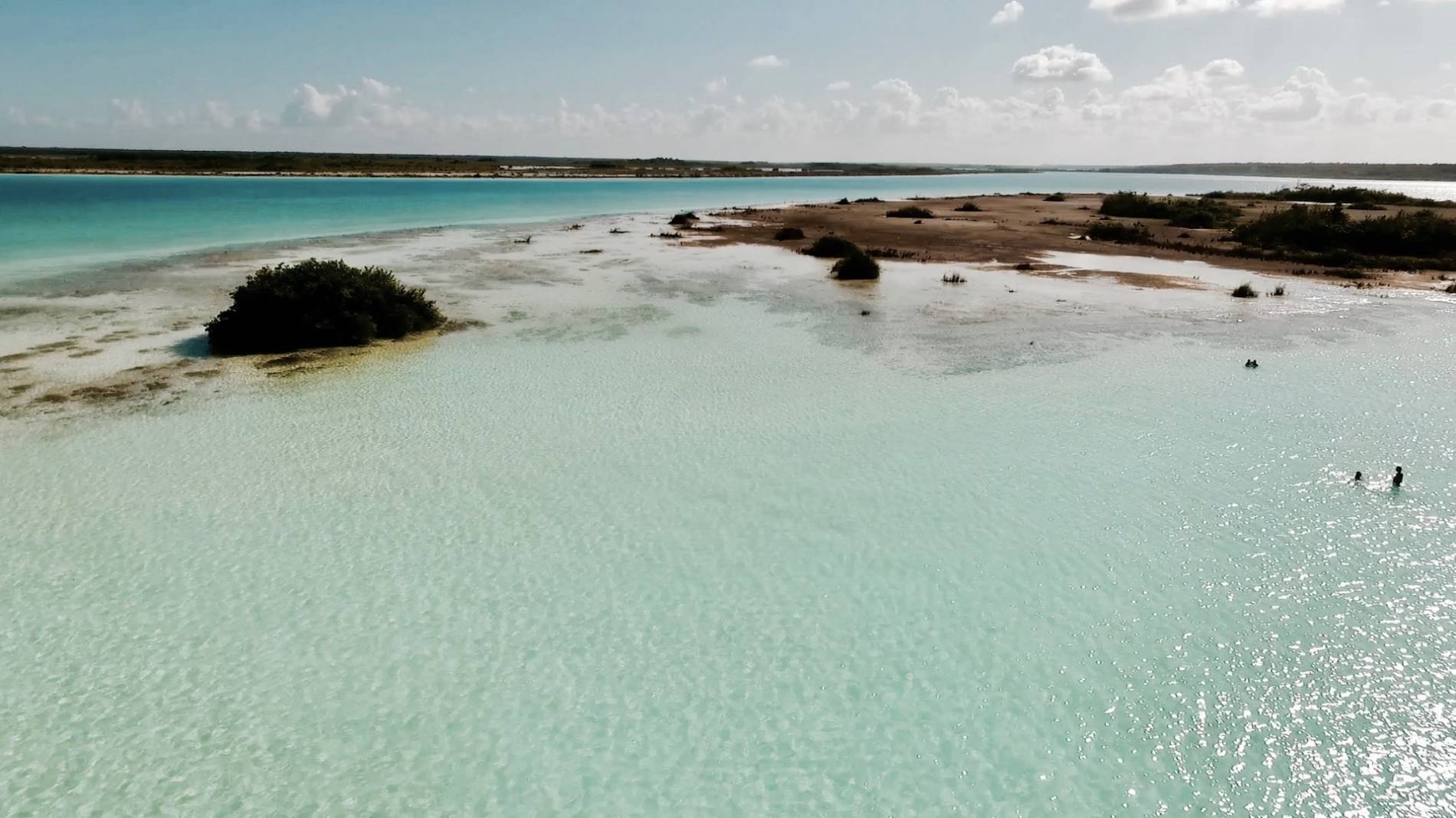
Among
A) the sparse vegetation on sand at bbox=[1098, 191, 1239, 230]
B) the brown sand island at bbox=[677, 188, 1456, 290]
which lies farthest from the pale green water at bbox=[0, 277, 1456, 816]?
the sparse vegetation on sand at bbox=[1098, 191, 1239, 230]

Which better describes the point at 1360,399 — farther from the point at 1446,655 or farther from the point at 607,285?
the point at 607,285

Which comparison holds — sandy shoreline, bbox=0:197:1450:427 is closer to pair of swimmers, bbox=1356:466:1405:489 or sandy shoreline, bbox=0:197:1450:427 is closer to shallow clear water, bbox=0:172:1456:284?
shallow clear water, bbox=0:172:1456:284

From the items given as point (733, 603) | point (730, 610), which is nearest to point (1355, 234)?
point (733, 603)

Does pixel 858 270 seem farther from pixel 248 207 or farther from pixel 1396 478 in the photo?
pixel 248 207

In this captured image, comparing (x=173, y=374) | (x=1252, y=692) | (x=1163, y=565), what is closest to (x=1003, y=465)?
(x=1163, y=565)

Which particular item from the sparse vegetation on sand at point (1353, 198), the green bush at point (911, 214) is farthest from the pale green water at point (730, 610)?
the sparse vegetation on sand at point (1353, 198)
